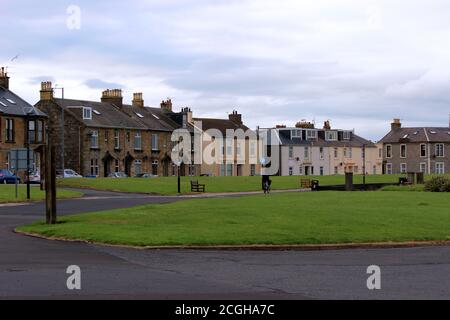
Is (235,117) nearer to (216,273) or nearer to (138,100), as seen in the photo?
(138,100)

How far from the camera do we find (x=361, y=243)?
21250 mm

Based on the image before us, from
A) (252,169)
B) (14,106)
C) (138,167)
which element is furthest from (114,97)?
(252,169)

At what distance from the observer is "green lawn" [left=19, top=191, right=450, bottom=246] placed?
21688mm

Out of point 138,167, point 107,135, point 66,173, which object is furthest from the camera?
point 138,167

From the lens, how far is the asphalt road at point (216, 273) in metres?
13.2

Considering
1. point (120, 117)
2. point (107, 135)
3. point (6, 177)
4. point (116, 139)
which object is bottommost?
point (6, 177)

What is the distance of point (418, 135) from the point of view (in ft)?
397

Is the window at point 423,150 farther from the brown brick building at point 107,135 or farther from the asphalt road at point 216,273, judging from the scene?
the asphalt road at point 216,273

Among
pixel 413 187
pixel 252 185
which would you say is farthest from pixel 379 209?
pixel 252 185

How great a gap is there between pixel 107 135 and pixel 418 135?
54.1m

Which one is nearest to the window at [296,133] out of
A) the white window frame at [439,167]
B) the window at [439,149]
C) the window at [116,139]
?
the window at [439,149]

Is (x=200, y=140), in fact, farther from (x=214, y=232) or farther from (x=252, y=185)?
(x=214, y=232)

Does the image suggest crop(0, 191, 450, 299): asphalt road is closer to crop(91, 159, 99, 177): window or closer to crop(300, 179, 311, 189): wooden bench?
crop(300, 179, 311, 189): wooden bench

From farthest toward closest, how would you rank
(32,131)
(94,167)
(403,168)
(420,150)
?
(403,168) < (420,150) < (94,167) < (32,131)
